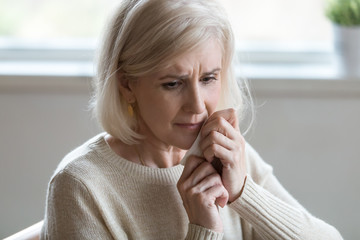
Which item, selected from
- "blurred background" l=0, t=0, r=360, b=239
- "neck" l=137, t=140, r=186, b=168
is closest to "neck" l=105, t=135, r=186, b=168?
"neck" l=137, t=140, r=186, b=168

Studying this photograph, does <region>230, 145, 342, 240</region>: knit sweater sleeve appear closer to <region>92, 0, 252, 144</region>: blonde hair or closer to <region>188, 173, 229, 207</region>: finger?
<region>188, 173, 229, 207</region>: finger

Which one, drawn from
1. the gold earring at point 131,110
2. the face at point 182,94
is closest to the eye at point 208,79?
the face at point 182,94

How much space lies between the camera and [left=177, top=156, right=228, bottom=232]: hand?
5.04 ft

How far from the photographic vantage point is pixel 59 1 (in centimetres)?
276

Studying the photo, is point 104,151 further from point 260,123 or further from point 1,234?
point 1,234

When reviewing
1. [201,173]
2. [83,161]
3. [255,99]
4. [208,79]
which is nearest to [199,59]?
[208,79]

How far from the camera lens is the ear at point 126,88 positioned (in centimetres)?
160

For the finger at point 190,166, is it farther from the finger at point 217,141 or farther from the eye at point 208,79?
the eye at point 208,79

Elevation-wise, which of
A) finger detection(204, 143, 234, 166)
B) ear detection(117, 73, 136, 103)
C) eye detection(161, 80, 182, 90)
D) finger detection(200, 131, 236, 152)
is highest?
eye detection(161, 80, 182, 90)

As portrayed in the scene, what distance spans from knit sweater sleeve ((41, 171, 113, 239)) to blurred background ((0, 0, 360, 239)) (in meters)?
1.04

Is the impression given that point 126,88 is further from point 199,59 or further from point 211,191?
point 211,191

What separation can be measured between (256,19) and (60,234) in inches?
61.8

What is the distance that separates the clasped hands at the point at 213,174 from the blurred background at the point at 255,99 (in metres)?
0.96

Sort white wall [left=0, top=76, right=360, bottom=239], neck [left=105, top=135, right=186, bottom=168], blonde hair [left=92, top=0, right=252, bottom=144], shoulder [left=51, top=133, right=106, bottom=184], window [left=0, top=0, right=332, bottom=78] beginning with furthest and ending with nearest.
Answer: window [left=0, top=0, right=332, bottom=78] < white wall [left=0, top=76, right=360, bottom=239] < neck [left=105, top=135, right=186, bottom=168] < shoulder [left=51, top=133, right=106, bottom=184] < blonde hair [left=92, top=0, right=252, bottom=144]
